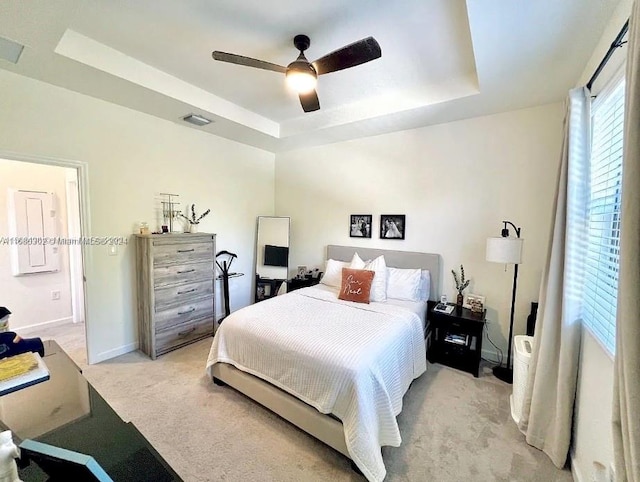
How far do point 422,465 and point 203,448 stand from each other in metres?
1.46

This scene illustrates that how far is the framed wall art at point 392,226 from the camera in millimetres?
3686

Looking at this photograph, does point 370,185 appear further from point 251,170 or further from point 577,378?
point 577,378

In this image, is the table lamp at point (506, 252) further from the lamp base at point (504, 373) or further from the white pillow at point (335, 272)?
the white pillow at point (335, 272)

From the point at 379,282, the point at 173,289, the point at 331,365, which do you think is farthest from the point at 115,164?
the point at 379,282

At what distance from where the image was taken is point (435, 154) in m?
3.43

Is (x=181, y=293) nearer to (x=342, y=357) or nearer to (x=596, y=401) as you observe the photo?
(x=342, y=357)

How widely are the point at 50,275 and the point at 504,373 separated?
5833 millimetres

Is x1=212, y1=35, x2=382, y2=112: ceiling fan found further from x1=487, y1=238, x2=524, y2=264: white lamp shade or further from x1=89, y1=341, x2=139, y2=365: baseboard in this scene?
x1=89, y1=341, x2=139, y2=365: baseboard

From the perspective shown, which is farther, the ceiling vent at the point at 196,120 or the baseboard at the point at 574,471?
the ceiling vent at the point at 196,120

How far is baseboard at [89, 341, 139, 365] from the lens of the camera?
9.84 feet

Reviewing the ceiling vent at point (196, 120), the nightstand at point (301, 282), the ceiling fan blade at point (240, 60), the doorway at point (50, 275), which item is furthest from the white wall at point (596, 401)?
the doorway at point (50, 275)

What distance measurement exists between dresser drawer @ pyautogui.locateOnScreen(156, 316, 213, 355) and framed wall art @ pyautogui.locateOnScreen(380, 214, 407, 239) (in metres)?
2.59

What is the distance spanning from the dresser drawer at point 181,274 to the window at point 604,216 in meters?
3.62

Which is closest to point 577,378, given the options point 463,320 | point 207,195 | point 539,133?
point 463,320
